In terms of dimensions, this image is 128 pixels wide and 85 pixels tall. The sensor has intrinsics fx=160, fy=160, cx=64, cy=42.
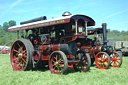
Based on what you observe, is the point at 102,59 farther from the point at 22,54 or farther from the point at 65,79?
the point at 22,54

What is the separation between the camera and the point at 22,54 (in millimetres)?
7402

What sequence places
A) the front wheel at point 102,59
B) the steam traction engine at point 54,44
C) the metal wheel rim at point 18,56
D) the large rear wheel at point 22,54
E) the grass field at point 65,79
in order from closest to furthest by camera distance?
the grass field at point 65,79 → the steam traction engine at point 54,44 → the large rear wheel at point 22,54 → the metal wheel rim at point 18,56 → the front wheel at point 102,59

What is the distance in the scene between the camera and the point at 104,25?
963 cm

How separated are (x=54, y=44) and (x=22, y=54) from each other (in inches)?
63.6

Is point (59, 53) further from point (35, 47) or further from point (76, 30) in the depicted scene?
point (35, 47)

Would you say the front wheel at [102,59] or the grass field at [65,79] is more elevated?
the front wheel at [102,59]

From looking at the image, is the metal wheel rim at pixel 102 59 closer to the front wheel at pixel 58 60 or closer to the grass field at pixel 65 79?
the grass field at pixel 65 79

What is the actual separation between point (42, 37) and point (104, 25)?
13.5 ft

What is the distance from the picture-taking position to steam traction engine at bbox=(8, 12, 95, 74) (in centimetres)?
652

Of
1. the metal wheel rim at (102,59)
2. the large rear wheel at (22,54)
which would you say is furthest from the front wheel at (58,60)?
the metal wheel rim at (102,59)

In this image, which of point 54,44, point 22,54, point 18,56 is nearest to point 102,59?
point 54,44

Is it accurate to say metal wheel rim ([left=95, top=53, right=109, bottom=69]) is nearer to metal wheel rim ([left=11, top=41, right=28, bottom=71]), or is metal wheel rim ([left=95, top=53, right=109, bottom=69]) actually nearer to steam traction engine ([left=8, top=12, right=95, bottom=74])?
steam traction engine ([left=8, top=12, right=95, bottom=74])

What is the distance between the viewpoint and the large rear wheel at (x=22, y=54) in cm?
704

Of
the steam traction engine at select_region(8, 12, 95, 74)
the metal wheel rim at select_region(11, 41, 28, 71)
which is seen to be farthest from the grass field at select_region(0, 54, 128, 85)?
the metal wheel rim at select_region(11, 41, 28, 71)
